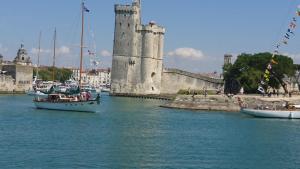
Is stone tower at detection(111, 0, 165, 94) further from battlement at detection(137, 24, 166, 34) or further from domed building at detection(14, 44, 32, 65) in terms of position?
domed building at detection(14, 44, 32, 65)

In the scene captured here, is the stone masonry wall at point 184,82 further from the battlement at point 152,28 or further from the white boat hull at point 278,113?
the white boat hull at point 278,113

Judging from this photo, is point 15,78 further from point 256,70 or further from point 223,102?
point 223,102

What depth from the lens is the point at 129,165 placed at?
21.9 meters

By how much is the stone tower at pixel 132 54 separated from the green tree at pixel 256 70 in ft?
40.8

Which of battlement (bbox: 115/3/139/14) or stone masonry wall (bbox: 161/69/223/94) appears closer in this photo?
battlement (bbox: 115/3/139/14)

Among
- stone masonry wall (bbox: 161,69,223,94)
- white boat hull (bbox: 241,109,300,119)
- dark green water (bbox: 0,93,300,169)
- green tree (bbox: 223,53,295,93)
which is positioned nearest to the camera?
dark green water (bbox: 0,93,300,169)

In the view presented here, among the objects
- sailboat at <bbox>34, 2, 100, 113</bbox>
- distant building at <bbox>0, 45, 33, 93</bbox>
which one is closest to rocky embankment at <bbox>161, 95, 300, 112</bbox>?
sailboat at <bbox>34, 2, 100, 113</bbox>

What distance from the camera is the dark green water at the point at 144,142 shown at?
22656 millimetres

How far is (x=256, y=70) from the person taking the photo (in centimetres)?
7200

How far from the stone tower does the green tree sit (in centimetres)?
Answer: 1243

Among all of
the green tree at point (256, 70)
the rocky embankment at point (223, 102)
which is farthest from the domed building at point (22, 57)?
the rocky embankment at point (223, 102)

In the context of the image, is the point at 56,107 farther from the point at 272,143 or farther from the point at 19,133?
the point at 272,143

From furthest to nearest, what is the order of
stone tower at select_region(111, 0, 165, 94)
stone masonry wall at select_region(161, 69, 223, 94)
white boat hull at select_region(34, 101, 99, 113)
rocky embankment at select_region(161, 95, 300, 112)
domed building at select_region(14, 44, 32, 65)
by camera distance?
domed building at select_region(14, 44, 32, 65), stone masonry wall at select_region(161, 69, 223, 94), stone tower at select_region(111, 0, 165, 94), rocky embankment at select_region(161, 95, 300, 112), white boat hull at select_region(34, 101, 99, 113)

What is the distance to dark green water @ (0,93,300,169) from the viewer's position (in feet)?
74.3
